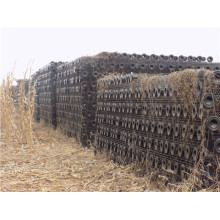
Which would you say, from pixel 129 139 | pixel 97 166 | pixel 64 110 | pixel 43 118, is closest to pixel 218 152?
pixel 129 139

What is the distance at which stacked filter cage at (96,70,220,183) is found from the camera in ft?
13.0

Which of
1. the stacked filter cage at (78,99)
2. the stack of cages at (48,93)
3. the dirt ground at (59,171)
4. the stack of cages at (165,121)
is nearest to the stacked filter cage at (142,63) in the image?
Answer: the stacked filter cage at (78,99)

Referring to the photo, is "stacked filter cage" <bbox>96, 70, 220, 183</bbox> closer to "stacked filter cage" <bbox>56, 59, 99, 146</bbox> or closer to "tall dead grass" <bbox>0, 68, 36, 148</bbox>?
"stacked filter cage" <bbox>56, 59, 99, 146</bbox>

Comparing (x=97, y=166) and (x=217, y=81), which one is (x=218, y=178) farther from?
(x=97, y=166)

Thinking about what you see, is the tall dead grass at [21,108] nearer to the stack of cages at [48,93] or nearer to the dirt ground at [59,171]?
the dirt ground at [59,171]

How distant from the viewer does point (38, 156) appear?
7.52 metres

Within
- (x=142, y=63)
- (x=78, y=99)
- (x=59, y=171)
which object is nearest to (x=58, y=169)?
(x=59, y=171)

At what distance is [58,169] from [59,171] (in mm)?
163

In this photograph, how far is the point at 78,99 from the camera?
9.53 metres

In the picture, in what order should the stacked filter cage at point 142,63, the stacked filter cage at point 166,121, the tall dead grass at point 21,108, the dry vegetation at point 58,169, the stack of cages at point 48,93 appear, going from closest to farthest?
1. the stacked filter cage at point 166,121
2. the dry vegetation at point 58,169
3. the tall dead grass at point 21,108
4. the stacked filter cage at point 142,63
5. the stack of cages at point 48,93

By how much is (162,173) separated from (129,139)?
4.69 feet

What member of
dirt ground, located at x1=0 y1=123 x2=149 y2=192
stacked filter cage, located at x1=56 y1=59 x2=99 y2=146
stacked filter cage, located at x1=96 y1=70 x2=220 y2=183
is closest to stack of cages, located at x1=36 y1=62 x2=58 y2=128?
stacked filter cage, located at x1=56 y1=59 x2=99 y2=146

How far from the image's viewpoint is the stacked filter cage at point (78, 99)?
8914 mm

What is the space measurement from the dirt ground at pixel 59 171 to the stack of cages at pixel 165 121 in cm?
39
